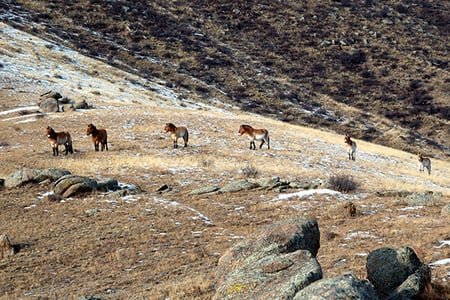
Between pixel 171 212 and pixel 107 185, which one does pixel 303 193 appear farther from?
pixel 107 185

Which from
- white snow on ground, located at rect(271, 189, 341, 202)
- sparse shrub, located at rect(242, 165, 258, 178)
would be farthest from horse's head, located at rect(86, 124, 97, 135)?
white snow on ground, located at rect(271, 189, 341, 202)

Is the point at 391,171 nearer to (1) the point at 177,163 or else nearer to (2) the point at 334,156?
(2) the point at 334,156

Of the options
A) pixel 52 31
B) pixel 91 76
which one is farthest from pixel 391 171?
pixel 52 31

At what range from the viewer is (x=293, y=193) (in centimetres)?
2089

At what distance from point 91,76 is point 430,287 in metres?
55.1

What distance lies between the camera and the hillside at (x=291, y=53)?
70.7 meters

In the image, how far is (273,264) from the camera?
8906 millimetres

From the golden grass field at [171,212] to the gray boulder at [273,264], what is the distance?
4.64 ft

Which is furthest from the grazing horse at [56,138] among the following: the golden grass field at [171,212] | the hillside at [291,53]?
the hillside at [291,53]

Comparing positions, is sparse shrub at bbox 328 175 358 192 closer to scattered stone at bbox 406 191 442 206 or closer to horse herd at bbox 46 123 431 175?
scattered stone at bbox 406 191 442 206

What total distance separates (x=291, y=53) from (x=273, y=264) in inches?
3349

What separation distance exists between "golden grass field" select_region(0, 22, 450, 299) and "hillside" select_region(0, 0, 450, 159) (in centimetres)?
2897

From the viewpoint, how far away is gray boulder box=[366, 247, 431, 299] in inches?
357

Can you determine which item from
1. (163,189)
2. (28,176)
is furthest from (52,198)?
(163,189)
